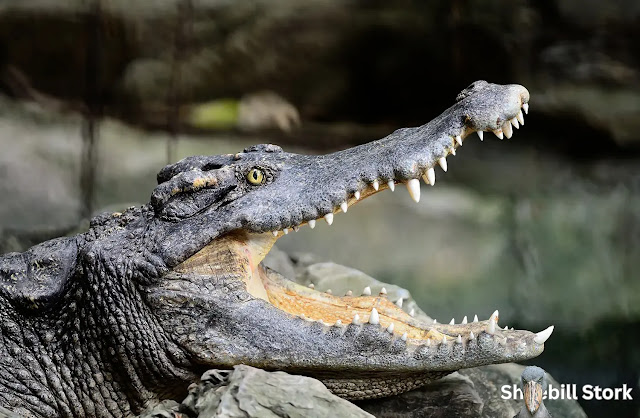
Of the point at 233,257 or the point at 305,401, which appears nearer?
the point at 305,401

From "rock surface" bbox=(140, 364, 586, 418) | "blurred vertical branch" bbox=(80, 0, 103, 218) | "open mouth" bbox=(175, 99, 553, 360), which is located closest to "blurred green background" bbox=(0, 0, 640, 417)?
"blurred vertical branch" bbox=(80, 0, 103, 218)

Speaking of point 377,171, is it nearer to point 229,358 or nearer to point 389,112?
point 229,358

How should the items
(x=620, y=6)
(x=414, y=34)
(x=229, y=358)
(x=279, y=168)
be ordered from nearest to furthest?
(x=229, y=358), (x=279, y=168), (x=620, y=6), (x=414, y=34)

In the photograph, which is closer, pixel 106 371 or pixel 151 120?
pixel 106 371

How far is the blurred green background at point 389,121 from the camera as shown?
4.75 meters

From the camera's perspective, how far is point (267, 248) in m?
2.50

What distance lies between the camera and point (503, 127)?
7.88 ft

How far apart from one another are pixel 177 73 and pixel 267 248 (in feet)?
9.15

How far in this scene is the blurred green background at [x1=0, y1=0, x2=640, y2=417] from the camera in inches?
187

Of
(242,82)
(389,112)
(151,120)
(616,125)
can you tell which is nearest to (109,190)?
(151,120)

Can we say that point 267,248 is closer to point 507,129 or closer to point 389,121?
point 507,129

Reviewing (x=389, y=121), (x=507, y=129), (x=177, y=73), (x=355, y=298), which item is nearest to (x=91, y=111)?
(x=177, y=73)

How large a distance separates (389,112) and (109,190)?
212 cm

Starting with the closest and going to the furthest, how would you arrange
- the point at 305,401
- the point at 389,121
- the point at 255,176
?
1. the point at 305,401
2. the point at 255,176
3. the point at 389,121
